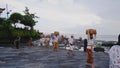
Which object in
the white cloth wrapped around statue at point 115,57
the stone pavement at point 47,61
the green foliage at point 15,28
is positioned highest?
the green foliage at point 15,28

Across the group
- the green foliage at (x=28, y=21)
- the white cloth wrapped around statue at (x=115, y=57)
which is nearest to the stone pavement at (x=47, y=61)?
the white cloth wrapped around statue at (x=115, y=57)

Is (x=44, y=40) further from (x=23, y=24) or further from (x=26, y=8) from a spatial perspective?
(x=26, y=8)

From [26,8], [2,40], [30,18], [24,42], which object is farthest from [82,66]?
[26,8]

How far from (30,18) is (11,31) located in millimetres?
21007

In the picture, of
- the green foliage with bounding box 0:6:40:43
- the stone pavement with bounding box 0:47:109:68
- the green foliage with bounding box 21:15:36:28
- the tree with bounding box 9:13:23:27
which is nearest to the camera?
the stone pavement with bounding box 0:47:109:68

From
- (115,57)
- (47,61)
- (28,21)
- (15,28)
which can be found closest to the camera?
(115,57)

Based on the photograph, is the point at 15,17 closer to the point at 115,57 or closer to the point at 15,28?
the point at 15,28

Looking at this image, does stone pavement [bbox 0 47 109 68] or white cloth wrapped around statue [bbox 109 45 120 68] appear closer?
white cloth wrapped around statue [bbox 109 45 120 68]

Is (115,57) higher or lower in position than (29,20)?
lower

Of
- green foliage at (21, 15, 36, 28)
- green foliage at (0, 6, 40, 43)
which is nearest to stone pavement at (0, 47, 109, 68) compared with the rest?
green foliage at (0, 6, 40, 43)

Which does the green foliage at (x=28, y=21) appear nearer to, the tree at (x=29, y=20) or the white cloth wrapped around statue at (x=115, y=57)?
the tree at (x=29, y=20)

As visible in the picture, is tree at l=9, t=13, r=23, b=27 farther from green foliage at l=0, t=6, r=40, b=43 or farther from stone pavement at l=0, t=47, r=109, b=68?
stone pavement at l=0, t=47, r=109, b=68

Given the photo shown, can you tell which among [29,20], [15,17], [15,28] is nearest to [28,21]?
[29,20]

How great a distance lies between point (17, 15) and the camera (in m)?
69.8
